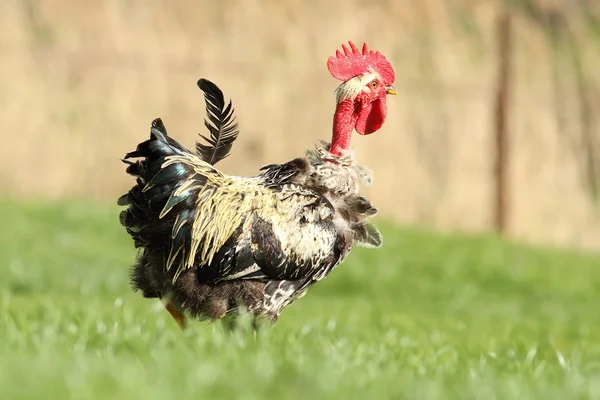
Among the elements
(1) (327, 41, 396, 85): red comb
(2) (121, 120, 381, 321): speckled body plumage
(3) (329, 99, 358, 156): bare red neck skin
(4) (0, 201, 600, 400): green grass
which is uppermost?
(1) (327, 41, 396, 85): red comb

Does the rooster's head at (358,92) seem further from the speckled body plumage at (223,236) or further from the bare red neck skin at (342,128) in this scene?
the speckled body plumage at (223,236)

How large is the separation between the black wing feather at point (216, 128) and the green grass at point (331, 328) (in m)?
0.96

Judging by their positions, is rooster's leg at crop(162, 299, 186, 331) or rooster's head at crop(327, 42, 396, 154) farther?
rooster's head at crop(327, 42, 396, 154)

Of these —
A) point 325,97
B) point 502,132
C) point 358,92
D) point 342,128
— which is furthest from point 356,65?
point 502,132

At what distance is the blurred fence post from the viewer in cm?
1536

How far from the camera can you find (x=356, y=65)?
5.89 metres

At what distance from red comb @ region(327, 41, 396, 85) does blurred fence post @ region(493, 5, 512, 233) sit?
9.64m

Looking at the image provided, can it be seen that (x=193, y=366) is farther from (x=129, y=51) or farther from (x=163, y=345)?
(x=129, y=51)

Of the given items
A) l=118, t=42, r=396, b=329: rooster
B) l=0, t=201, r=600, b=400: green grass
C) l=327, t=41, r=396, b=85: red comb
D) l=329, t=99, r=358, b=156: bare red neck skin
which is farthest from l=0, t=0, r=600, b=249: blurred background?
l=118, t=42, r=396, b=329: rooster

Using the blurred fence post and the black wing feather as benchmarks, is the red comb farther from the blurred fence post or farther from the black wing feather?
the blurred fence post

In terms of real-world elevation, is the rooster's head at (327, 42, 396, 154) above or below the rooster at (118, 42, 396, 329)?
above

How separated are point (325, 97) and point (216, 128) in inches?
363

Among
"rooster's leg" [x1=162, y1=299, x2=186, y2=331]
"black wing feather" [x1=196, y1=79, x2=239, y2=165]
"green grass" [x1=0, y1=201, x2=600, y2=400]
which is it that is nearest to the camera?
"green grass" [x1=0, y1=201, x2=600, y2=400]

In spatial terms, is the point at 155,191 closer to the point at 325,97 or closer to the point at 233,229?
the point at 233,229
